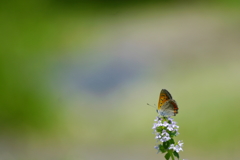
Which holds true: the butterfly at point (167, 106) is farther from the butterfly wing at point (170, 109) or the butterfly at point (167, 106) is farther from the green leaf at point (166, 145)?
the green leaf at point (166, 145)

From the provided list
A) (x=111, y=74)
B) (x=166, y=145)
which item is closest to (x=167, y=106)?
(x=166, y=145)

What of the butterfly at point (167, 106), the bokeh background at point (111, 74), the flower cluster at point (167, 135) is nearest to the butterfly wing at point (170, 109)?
the butterfly at point (167, 106)

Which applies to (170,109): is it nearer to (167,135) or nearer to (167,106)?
(167,106)

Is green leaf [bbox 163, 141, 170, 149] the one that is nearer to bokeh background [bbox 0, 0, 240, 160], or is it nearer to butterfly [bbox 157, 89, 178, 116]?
butterfly [bbox 157, 89, 178, 116]

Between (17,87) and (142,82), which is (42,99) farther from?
(142,82)

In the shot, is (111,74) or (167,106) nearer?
(167,106)

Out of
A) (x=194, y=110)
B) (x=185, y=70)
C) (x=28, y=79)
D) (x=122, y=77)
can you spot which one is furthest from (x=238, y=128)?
(x=28, y=79)

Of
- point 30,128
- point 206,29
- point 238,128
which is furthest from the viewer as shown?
point 206,29

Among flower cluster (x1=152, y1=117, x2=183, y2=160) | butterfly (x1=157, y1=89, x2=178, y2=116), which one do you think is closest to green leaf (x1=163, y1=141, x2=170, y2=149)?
flower cluster (x1=152, y1=117, x2=183, y2=160)
